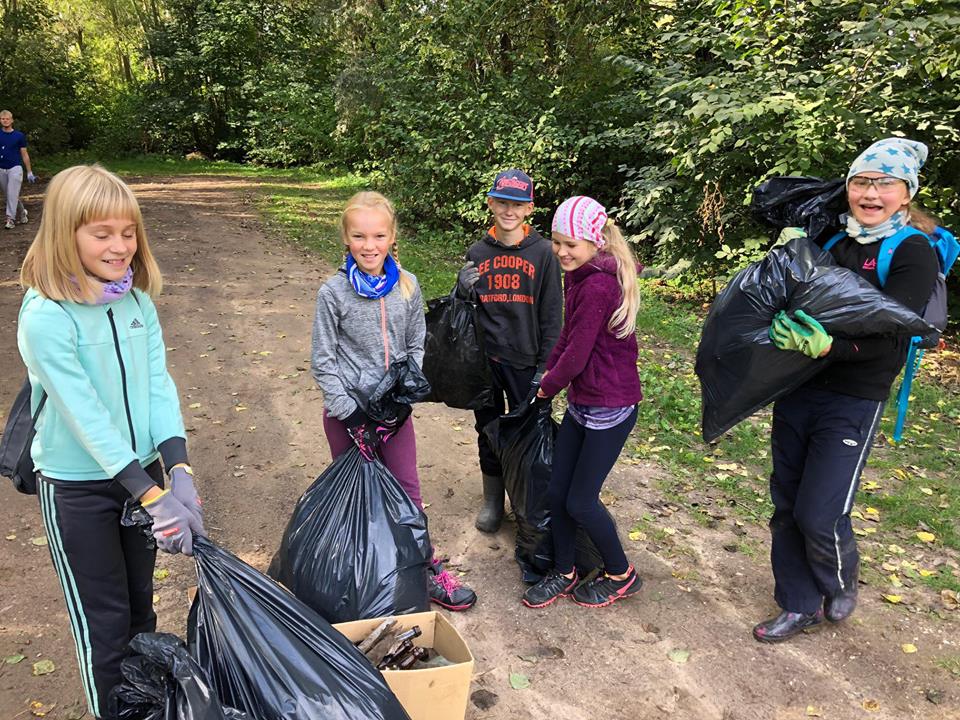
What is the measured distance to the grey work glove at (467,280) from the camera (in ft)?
10.9

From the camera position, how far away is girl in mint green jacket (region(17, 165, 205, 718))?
182 centimetres

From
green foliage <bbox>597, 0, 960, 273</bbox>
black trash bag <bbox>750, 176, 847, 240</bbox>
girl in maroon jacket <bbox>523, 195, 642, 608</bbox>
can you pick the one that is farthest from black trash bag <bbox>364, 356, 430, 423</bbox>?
green foliage <bbox>597, 0, 960, 273</bbox>

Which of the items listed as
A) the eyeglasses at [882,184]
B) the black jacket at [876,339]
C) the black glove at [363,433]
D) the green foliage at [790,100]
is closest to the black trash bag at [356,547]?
the black glove at [363,433]

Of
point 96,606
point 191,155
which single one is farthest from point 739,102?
point 191,155

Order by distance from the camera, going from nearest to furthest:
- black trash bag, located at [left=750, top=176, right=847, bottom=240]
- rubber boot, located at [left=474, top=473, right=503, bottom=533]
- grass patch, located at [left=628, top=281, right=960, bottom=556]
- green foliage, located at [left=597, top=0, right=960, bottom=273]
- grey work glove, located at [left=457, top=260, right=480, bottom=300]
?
black trash bag, located at [left=750, top=176, right=847, bottom=240], grey work glove, located at [left=457, top=260, right=480, bottom=300], rubber boot, located at [left=474, top=473, right=503, bottom=533], grass patch, located at [left=628, top=281, right=960, bottom=556], green foliage, located at [left=597, top=0, right=960, bottom=273]

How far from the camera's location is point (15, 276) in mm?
8125

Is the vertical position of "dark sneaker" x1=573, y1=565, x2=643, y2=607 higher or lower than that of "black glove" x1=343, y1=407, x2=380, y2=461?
lower

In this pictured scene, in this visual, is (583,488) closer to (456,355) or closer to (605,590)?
(605,590)

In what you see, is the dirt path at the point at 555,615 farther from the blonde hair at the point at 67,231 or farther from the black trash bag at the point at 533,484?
the blonde hair at the point at 67,231

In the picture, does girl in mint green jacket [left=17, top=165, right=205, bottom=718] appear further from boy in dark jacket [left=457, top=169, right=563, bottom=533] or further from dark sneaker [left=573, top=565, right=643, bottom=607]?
dark sneaker [left=573, top=565, right=643, bottom=607]

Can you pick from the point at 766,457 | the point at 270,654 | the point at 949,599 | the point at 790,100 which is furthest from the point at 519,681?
the point at 790,100

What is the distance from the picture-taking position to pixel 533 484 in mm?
3207

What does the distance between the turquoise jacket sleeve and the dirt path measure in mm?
1247

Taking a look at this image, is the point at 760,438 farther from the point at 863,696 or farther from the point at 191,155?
the point at 191,155
